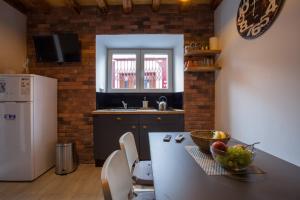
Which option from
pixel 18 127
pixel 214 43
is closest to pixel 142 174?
pixel 18 127

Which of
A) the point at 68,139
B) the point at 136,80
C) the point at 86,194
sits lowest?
the point at 86,194

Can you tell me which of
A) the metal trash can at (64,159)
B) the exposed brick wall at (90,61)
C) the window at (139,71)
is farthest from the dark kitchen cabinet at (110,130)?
the window at (139,71)

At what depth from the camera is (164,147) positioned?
59.6 inches

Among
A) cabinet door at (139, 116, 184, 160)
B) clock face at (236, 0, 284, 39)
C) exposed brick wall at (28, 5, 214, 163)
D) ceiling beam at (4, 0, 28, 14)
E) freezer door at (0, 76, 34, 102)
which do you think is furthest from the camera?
exposed brick wall at (28, 5, 214, 163)

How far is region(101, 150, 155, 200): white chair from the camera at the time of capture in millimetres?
741

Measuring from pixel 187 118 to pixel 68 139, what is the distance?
196cm

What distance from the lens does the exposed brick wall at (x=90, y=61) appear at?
10.9 feet

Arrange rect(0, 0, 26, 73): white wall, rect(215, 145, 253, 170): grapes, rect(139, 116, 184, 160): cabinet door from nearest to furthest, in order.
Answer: rect(215, 145, 253, 170): grapes, rect(0, 0, 26, 73): white wall, rect(139, 116, 184, 160): cabinet door

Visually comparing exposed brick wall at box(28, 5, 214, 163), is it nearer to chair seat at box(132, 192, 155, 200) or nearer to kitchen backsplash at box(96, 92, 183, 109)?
kitchen backsplash at box(96, 92, 183, 109)

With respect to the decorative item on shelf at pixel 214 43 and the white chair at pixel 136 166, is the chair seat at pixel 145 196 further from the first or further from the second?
the decorative item on shelf at pixel 214 43

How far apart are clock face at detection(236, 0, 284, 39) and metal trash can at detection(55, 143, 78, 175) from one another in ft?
8.98

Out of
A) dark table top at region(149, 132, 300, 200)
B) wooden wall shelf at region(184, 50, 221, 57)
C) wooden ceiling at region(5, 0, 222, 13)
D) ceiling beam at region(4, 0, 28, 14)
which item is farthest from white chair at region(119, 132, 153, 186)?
Answer: ceiling beam at region(4, 0, 28, 14)

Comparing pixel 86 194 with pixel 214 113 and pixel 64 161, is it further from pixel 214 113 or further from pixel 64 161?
pixel 214 113

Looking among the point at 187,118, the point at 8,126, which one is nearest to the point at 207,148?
the point at 187,118
